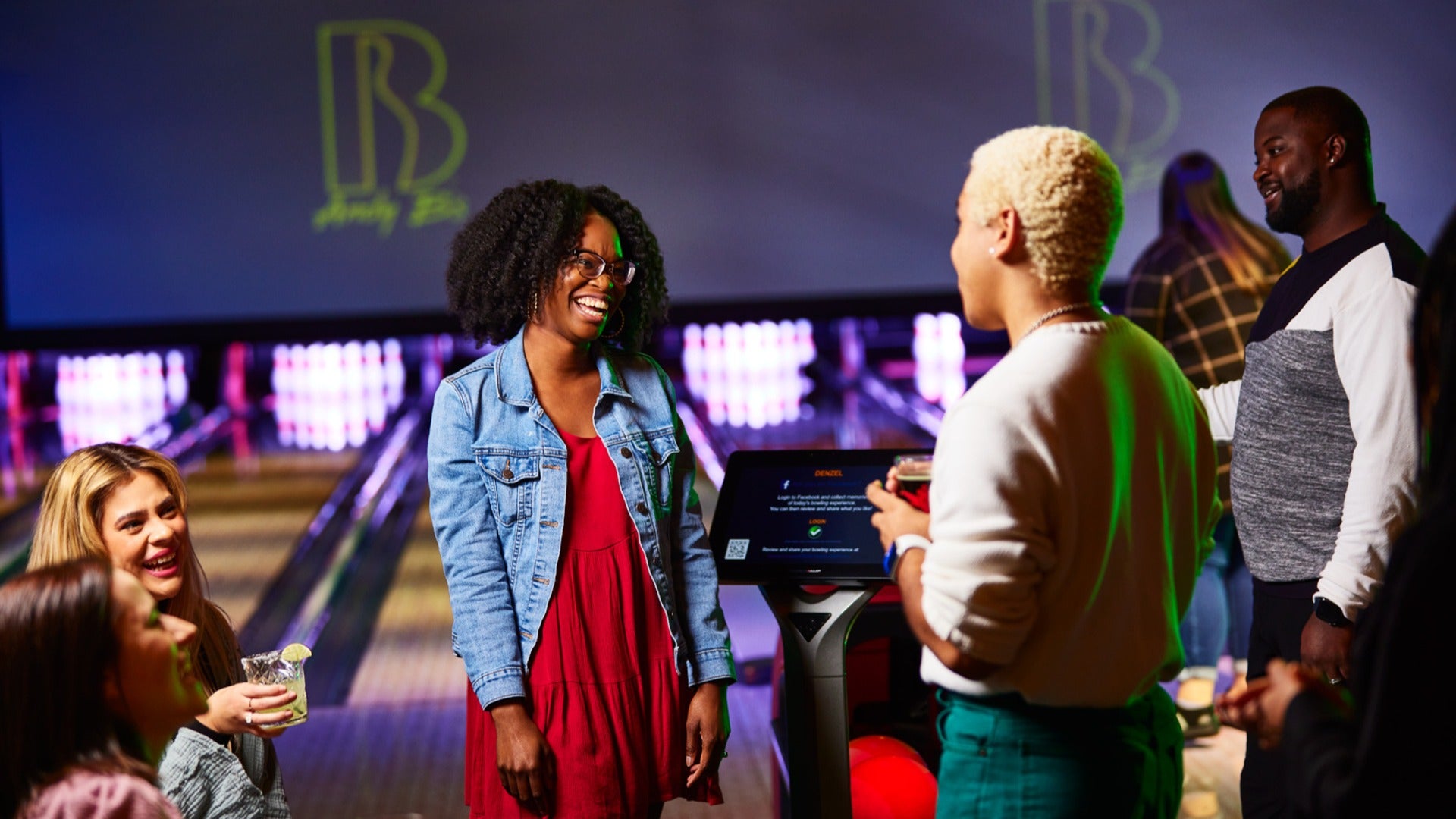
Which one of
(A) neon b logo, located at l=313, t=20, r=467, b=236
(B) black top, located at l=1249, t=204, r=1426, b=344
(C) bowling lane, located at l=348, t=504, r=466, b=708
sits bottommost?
(C) bowling lane, located at l=348, t=504, r=466, b=708

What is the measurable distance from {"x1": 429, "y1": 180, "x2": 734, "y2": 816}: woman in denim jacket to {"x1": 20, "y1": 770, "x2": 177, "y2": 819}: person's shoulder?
1.78ft

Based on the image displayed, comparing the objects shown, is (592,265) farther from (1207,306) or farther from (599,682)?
(1207,306)

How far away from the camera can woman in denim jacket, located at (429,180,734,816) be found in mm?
1745

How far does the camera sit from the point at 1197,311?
10.7 ft

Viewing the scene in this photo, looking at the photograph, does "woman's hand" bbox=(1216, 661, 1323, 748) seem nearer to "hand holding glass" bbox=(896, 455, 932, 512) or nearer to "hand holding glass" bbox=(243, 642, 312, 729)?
"hand holding glass" bbox=(896, 455, 932, 512)

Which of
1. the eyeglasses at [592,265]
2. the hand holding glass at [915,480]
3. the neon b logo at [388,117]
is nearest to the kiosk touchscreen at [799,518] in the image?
the hand holding glass at [915,480]

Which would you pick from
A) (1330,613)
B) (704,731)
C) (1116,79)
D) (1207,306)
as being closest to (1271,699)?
(1330,613)

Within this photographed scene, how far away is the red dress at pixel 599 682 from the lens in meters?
1.74

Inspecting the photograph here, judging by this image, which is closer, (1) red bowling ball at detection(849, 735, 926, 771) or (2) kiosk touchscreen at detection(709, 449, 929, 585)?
(2) kiosk touchscreen at detection(709, 449, 929, 585)

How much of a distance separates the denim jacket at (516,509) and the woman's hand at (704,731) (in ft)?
0.08

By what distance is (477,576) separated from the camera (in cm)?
176

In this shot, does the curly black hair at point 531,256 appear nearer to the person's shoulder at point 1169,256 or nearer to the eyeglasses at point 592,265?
the eyeglasses at point 592,265

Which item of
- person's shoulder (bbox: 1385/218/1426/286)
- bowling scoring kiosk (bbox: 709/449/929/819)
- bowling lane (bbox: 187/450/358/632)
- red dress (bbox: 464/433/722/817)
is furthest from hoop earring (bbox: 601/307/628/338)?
bowling lane (bbox: 187/450/358/632)

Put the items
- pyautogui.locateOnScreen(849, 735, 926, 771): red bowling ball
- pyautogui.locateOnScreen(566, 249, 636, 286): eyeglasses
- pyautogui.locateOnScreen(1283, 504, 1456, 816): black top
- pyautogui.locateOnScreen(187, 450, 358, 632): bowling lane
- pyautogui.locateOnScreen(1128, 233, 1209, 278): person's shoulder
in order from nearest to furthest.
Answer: pyautogui.locateOnScreen(1283, 504, 1456, 816): black top < pyautogui.locateOnScreen(566, 249, 636, 286): eyeglasses < pyautogui.locateOnScreen(849, 735, 926, 771): red bowling ball < pyautogui.locateOnScreen(1128, 233, 1209, 278): person's shoulder < pyautogui.locateOnScreen(187, 450, 358, 632): bowling lane
